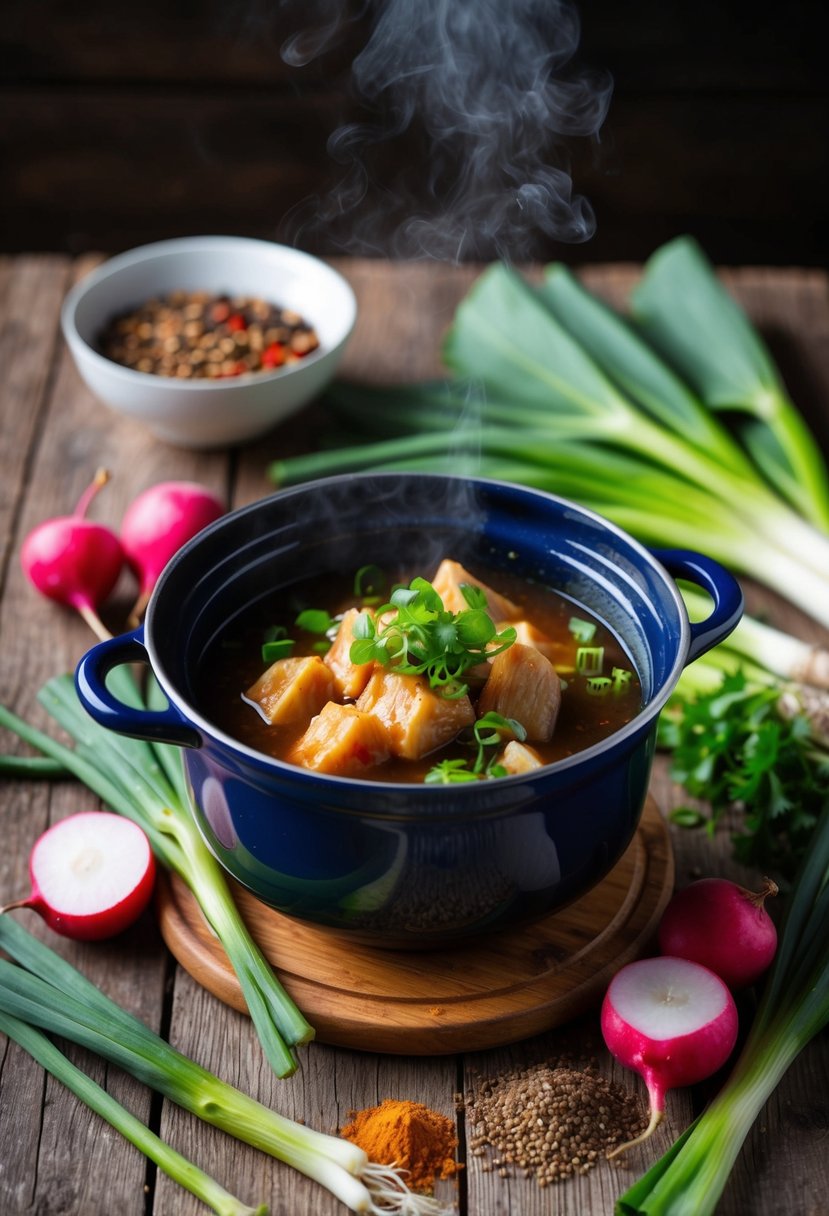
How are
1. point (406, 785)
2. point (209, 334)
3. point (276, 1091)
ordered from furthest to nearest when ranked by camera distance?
point (209, 334)
point (276, 1091)
point (406, 785)

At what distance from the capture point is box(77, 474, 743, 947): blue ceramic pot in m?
1.99

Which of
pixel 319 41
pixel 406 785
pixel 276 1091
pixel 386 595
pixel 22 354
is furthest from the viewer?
pixel 319 41

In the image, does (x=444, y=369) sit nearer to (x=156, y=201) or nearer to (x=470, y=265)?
(x=470, y=265)

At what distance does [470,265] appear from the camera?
4863mm

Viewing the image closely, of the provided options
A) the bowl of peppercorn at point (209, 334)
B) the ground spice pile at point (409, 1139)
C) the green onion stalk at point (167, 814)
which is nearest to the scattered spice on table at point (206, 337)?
the bowl of peppercorn at point (209, 334)

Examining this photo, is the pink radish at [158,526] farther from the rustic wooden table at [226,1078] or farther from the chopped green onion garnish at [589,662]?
the chopped green onion garnish at [589,662]

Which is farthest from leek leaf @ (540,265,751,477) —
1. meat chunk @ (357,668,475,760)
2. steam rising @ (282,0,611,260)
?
meat chunk @ (357,668,475,760)

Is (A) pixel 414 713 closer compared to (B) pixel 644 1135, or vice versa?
(B) pixel 644 1135

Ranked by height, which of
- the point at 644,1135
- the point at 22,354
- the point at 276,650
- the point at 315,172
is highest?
the point at 276,650

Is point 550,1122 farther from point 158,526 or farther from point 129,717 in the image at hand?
point 158,526

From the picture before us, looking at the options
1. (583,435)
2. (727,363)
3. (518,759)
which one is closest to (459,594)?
(518,759)

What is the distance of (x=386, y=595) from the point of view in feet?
8.84

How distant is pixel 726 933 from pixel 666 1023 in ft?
0.79

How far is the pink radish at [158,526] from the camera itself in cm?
328
